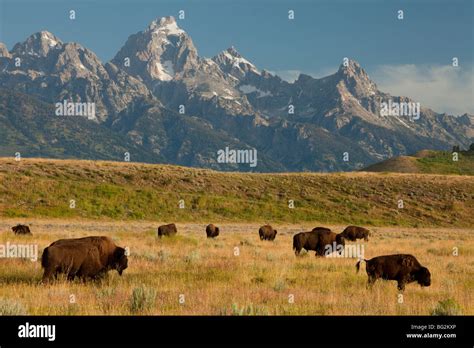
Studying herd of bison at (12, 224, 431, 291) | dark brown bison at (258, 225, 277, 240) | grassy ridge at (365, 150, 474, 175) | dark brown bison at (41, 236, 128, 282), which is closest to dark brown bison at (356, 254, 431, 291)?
herd of bison at (12, 224, 431, 291)

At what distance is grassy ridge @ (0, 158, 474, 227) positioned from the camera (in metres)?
64.4

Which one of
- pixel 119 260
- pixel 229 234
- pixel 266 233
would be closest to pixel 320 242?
pixel 266 233

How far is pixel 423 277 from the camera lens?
15.8 m

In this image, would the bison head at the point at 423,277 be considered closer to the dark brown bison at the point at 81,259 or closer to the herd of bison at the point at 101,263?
the herd of bison at the point at 101,263

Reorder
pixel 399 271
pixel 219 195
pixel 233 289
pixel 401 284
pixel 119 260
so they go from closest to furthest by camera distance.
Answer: pixel 233 289 < pixel 401 284 < pixel 119 260 < pixel 399 271 < pixel 219 195

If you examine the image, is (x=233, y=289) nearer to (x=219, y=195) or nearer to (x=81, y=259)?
(x=81, y=259)

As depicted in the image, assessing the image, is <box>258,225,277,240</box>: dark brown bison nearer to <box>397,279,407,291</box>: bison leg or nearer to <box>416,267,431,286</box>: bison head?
<box>416,267,431,286</box>: bison head

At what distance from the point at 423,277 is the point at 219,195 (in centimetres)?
6292

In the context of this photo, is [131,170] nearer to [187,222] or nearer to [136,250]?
[187,222]

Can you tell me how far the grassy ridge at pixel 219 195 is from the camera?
64.4 metres
